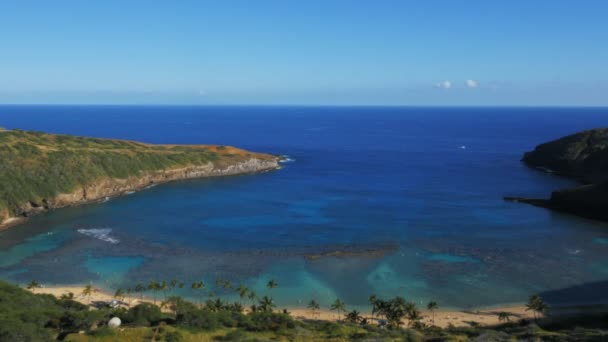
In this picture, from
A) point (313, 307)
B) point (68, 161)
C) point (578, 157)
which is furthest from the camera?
point (578, 157)

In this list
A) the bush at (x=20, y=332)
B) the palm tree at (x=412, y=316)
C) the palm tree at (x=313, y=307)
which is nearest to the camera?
the bush at (x=20, y=332)

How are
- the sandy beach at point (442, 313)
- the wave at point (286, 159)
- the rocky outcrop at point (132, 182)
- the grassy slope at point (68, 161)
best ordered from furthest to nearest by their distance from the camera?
1. the wave at point (286, 159)
2. the grassy slope at point (68, 161)
3. the rocky outcrop at point (132, 182)
4. the sandy beach at point (442, 313)

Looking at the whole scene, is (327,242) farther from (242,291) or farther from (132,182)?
(132,182)

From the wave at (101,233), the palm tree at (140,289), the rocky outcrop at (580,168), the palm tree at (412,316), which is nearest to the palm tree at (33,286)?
the palm tree at (140,289)

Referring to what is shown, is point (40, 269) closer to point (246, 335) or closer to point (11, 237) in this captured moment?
point (11, 237)

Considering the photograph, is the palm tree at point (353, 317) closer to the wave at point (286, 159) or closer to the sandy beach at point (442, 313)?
the sandy beach at point (442, 313)

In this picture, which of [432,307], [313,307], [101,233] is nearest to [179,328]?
[313,307]
